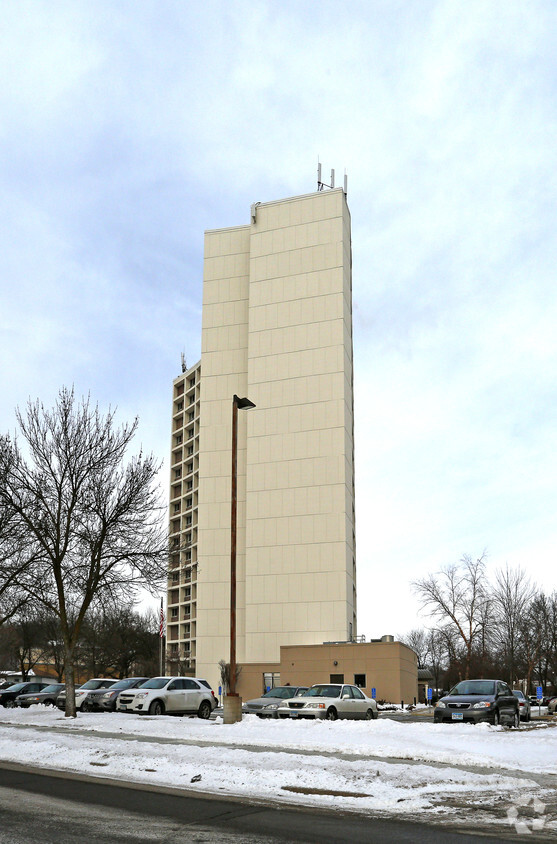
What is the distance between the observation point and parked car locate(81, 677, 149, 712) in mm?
30270

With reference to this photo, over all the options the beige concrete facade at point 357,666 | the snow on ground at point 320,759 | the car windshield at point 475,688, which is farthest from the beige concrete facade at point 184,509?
the snow on ground at point 320,759

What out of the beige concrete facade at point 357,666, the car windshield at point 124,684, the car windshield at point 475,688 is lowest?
the beige concrete facade at point 357,666

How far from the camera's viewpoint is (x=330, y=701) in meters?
26.4

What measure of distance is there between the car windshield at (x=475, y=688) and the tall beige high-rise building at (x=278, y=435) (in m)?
49.8

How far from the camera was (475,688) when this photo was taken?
945 inches

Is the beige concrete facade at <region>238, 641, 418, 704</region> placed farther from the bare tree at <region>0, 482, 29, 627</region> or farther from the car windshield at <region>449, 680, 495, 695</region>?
the car windshield at <region>449, 680, 495, 695</region>

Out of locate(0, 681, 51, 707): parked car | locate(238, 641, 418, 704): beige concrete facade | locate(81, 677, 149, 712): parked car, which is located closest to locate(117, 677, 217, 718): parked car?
locate(81, 677, 149, 712): parked car

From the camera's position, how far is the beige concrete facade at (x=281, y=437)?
75.5 meters

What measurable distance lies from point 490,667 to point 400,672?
22812 millimetres

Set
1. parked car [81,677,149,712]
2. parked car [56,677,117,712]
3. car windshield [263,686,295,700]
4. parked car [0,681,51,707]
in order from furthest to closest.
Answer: parked car [0,681,51,707], parked car [56,677,117,712], car windshield [263,686,295,700], parked car [81,677,149,712]

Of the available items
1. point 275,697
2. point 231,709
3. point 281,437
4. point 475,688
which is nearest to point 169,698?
point 231,709

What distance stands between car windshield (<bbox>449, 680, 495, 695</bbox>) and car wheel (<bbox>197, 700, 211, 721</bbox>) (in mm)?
8948

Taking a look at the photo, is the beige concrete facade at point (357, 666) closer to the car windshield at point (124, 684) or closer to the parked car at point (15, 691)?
the parked car at point (15, 691)

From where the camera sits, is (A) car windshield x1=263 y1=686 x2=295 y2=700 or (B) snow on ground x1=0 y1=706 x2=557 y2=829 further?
(A) car windshield x1=263 y1=686 x2=295 y2=700
